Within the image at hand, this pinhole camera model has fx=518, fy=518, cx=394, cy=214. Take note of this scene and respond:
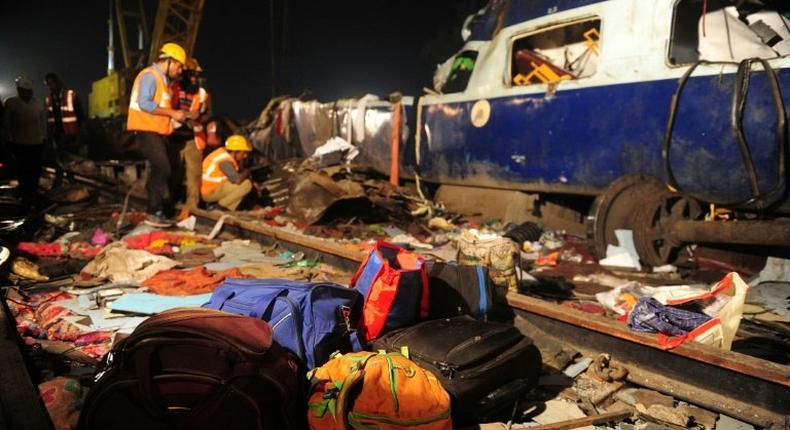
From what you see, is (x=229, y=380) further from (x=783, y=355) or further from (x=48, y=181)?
(x=48, y=181)

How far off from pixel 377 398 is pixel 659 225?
3.83 metres

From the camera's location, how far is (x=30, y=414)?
1.63m

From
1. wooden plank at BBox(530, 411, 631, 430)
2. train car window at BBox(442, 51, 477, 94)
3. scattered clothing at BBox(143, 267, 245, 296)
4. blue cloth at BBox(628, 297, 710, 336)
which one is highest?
train car window at BBox(442, 51, 477, 94)

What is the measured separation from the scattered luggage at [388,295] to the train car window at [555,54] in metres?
4.16

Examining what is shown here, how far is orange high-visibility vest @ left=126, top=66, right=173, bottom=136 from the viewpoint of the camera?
664cm

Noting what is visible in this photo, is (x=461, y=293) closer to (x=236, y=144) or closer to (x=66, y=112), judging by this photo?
(x=236, y=144)

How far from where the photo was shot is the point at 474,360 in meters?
2.26

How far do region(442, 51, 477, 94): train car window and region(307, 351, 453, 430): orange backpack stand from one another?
548 cm

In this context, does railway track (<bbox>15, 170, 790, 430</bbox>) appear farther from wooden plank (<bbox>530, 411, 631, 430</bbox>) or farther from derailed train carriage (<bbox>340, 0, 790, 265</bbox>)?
derailed train carriage (<bbox>340, 0, 790, 265</bbox>)

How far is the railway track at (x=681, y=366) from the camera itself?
2.26 metres

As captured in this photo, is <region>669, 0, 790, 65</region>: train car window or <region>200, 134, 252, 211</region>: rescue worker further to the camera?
<region>200, 134, 252, 211</region>: rescue worker

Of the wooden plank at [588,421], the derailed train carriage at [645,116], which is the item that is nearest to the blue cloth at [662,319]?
the wooden plank at [588,421]

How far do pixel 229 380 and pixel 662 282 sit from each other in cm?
381

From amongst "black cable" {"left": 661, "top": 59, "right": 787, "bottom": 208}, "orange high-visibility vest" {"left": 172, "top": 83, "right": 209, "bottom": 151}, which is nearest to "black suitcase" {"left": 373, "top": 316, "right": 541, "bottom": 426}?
"black cable" {"left": 661, "top": 59, "right": 787, "bottom": 208}
